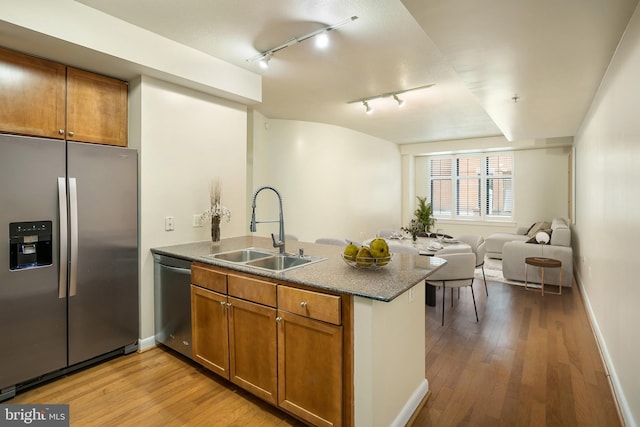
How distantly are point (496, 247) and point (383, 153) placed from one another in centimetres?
325

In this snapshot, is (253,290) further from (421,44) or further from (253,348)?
(421,44)

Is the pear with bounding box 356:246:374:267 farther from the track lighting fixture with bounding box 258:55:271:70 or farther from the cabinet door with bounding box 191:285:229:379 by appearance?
the track lighting fixture with bounding box 258:55:271:70

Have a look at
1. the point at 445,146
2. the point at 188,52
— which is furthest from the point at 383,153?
the point at 188,52

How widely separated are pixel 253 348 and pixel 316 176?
4.30 m

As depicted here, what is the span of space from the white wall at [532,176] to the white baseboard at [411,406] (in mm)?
6857

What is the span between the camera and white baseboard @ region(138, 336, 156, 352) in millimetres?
2816

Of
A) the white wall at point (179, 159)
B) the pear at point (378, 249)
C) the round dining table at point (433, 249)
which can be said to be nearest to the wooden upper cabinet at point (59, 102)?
the white wall at point (179, 159)

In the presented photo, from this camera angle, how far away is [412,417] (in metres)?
1.97

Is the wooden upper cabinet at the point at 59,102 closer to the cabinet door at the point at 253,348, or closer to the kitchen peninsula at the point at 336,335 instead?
the kitchen peninsula at the point at 336,335

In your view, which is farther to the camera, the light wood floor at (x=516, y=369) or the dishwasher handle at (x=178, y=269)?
the dishwasher handle at (x=178, y=269)

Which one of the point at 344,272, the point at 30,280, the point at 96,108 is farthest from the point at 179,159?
the point at 344,272

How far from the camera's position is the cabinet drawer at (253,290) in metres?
1.93

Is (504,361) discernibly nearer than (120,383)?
No

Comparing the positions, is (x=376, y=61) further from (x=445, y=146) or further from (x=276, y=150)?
(x=445, y=146)
